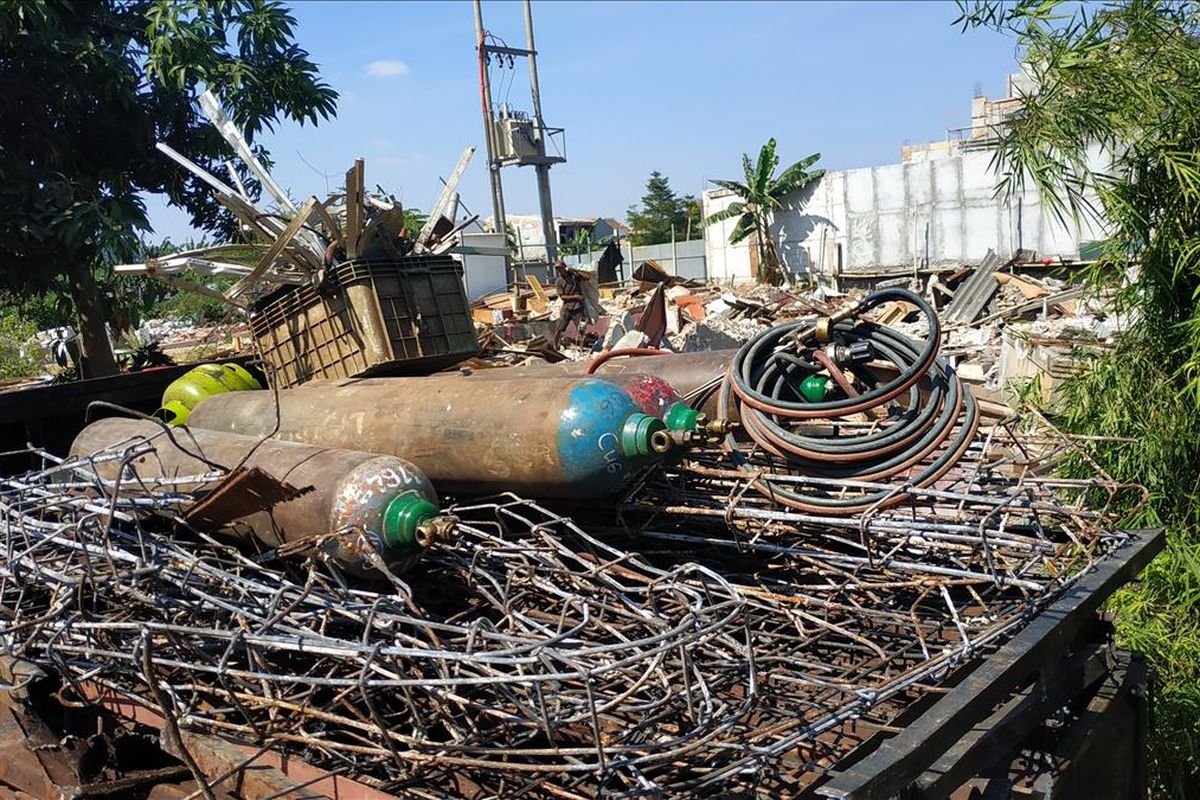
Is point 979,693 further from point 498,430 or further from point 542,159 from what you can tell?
point 542,159

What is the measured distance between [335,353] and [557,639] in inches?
124

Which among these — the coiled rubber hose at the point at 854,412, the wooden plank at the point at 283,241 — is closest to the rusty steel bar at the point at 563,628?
the coiled rubber hose at the point at 854,412

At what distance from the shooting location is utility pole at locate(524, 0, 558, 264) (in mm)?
24391

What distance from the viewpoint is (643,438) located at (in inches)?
128

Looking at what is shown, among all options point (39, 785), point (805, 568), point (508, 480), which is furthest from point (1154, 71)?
point (39, 785)

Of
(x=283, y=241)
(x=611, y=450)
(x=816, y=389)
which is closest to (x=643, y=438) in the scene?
(x=611, y=450)

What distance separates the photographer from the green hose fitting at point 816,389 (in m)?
4.11

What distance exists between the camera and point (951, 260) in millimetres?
24094

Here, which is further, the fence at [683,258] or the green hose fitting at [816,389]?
the fence at [683,258]

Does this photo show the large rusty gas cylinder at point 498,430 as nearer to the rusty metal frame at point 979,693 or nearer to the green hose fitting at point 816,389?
the green hose fitting at point 816,389

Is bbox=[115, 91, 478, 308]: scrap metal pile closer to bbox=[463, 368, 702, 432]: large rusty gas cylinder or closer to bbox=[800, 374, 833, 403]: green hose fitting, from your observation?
bbox=[463, 368, 702, 432]: large rusty gas cylinder

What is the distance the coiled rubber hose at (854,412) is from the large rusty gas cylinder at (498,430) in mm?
730

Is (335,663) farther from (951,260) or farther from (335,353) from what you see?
(951,260)

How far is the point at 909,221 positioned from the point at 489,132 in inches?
465
